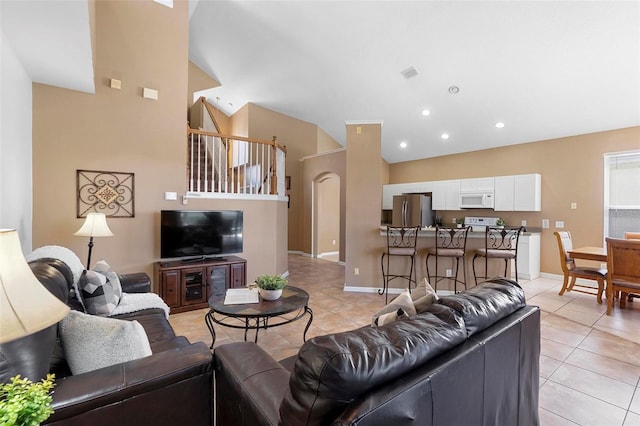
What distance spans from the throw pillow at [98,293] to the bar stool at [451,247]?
12.2 feet

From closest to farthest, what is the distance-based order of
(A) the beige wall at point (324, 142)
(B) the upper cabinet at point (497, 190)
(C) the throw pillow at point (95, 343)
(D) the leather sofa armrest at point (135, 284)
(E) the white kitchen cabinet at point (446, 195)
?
(C) the throw pillow at point (95, 343) < (D) the leather sofa armrest at point (135, 284) < (B) the upper cabinet at point (497, 190) < (E) the white kitchen cabinet at point (446, 195) < (A) the beige wall at point (324, 142)

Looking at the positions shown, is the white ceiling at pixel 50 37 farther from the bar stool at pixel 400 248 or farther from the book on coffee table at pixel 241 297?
the bar stool at pixel 400 248

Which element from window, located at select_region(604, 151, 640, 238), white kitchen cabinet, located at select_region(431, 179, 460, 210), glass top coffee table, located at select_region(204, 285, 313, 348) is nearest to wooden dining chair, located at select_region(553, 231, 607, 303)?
window, located at select_region(604, 151, 640, 238)

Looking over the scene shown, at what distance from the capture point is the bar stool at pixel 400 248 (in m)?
4.19

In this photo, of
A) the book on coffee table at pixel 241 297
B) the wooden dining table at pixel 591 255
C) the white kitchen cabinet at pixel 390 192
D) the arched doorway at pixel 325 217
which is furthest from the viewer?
the arched doorway at pixel 325 217

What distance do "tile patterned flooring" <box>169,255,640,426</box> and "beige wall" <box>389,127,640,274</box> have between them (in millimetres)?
1111

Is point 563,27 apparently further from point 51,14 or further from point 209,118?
point 209,118

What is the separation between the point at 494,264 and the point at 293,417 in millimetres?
4346

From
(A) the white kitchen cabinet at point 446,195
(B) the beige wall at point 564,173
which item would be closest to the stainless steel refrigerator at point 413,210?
(A) the white kitchen cabinet at point 446,195

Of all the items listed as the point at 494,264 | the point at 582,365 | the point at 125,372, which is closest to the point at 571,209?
the point at 494,264

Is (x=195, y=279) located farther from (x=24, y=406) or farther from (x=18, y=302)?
(x=24, y=406)

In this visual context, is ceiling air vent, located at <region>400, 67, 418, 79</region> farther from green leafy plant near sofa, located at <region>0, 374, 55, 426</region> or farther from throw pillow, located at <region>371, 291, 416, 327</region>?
green leafy plant near sofa, located at <region>0, 374, 55, 426</region>

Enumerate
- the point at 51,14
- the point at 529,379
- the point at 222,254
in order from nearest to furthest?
the point at 529,379
the point at 51,14
the point at 222,254

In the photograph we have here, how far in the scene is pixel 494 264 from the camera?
4.31 metres
